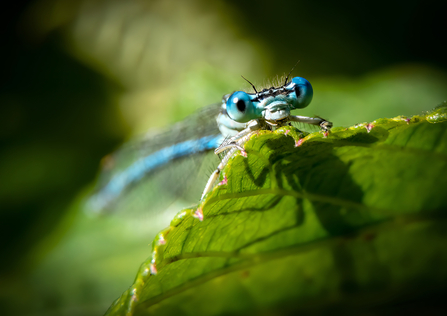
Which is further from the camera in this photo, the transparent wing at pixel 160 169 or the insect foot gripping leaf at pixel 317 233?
the transparent wing at pixel 160 169

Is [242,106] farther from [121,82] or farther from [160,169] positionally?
[121,82]

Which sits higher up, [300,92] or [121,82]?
[121,82]

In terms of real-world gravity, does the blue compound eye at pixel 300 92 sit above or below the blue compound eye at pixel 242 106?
above

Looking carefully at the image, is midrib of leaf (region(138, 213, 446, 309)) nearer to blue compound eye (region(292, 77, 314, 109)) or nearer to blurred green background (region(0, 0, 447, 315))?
blue compound eye (region(292, 77, 314, 109))

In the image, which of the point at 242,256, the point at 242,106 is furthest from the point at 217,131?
the point at 242,256

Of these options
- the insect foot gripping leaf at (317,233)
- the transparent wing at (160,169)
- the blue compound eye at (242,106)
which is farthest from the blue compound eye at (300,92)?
the insect foot gripping leaf at (317,233)

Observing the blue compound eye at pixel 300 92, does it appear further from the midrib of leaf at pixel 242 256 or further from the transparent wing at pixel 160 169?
the midrib of leaf at pixel 242 256

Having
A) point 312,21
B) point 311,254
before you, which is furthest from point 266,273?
point 312,21
